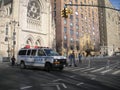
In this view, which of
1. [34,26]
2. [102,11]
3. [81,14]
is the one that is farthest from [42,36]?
[102,11]

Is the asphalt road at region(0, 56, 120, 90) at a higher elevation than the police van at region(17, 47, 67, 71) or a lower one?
lower

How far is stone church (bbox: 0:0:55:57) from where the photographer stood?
147 feet

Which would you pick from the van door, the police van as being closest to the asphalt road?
the police van

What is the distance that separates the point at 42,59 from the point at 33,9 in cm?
4032

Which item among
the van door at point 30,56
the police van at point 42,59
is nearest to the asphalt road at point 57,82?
the police van at point 42,59

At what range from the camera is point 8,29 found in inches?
1811

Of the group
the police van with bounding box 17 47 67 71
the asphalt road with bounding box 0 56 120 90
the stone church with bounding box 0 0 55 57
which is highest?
the stone church with bounding box 0 0 55 57

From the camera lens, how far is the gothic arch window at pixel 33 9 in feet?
171

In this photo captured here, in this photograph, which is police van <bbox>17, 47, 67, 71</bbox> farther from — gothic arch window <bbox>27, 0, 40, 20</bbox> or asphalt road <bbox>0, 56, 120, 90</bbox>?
gothic arch window <bbox>27, 0, 40, 20</bbox>

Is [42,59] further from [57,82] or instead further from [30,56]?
[57,82]

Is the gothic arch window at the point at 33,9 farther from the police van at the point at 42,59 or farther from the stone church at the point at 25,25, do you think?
the police van at the point at 42,59

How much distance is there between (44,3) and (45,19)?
5514 millimetres

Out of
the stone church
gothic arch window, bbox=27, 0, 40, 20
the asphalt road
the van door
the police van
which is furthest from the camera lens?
gothic arch window, bbox=27, 0, 40, 20

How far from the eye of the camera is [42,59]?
15.8 meters
